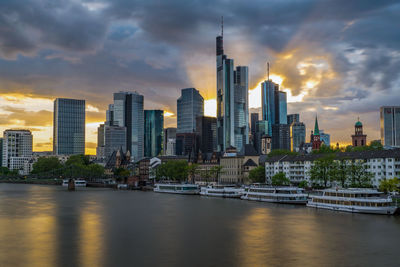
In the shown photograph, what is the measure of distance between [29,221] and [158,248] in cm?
3422

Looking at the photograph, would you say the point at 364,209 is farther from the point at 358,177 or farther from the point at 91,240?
the point at 91,240

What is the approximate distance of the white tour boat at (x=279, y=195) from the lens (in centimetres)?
10850

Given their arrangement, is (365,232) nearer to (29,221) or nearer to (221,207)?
(221,207)

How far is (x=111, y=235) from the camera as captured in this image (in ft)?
207

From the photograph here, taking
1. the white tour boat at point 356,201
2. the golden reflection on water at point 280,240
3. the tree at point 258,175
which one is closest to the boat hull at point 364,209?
the white tour boat at point 356,201

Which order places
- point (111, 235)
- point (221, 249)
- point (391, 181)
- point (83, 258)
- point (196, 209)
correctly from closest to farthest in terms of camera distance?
point (83, 258) < point (221, 249) < point (111, 235) < point (196, 209) < point (391, 181)

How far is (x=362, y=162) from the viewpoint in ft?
430

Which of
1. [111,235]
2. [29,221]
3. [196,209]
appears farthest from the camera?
[196,209]

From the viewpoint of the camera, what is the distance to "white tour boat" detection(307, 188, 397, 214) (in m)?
81.8

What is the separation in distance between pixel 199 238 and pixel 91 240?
569 inches

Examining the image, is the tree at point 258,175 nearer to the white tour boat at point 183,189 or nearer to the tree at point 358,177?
the white tour boat at point 183,189

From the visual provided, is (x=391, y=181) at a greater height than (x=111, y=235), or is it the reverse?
(x=391, y=181)

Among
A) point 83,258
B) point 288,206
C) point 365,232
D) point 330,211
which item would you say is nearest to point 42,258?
point 83,258

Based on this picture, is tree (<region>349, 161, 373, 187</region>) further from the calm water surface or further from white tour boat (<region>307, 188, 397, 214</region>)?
the calm water surface
